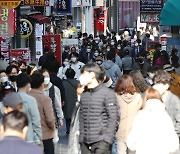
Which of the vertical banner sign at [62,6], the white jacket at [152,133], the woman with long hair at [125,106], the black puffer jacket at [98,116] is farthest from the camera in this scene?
the vertical banner sign at [62,6]

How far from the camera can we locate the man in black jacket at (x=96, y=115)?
9727 millimetres

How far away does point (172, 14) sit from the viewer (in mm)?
23875

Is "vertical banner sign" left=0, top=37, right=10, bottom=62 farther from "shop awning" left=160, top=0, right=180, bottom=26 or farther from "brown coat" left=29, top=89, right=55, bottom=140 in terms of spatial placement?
"brown coat" left=29, top=89, right=55, bottom=140

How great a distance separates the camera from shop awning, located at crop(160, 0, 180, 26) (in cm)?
2353

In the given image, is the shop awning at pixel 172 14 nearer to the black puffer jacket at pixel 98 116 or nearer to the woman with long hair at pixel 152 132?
the black puffer jacket at pixel 98 116

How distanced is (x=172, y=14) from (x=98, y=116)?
47.8 ft

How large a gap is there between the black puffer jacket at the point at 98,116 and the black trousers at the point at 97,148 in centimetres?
6

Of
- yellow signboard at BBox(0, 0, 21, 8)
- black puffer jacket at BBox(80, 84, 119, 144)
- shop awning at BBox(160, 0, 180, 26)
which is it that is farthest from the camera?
shop awning at BBox(160, 0, 180, 26)

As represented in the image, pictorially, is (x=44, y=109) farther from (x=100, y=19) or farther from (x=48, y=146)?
(x=100, y=19)

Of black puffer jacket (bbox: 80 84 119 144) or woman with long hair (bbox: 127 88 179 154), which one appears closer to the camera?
woman with long hair (bbox: 127 88 179 154)

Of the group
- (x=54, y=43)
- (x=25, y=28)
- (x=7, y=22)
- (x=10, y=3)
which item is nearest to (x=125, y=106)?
(x=10, y=3)

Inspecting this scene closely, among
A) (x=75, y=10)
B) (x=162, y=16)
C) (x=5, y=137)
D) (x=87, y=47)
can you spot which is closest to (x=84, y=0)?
(x=75, y=10)

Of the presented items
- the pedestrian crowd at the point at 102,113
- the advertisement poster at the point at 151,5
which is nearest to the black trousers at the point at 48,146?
the pedestrian crowd at the point at 102,113

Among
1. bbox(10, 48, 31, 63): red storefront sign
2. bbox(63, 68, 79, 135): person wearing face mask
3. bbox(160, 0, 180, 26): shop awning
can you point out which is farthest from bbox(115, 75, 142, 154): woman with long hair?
bbox(10, 48, 31, 63): red storefront sign
